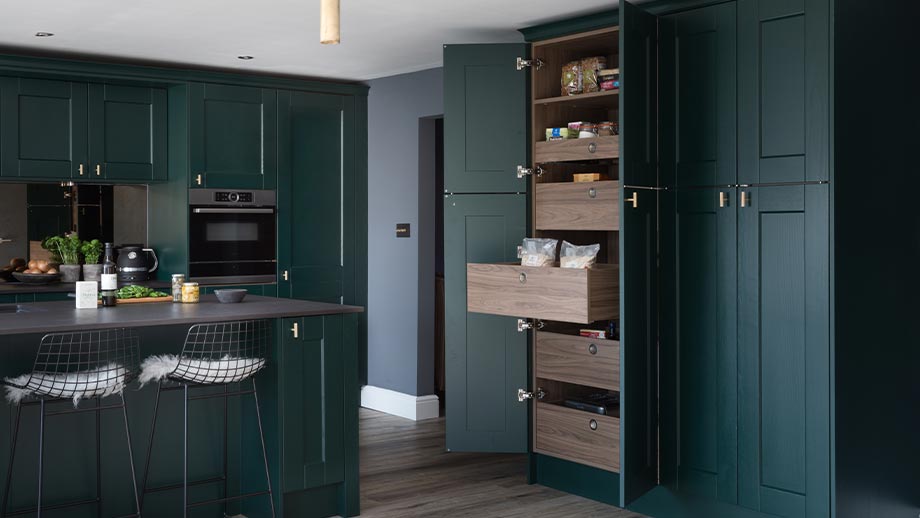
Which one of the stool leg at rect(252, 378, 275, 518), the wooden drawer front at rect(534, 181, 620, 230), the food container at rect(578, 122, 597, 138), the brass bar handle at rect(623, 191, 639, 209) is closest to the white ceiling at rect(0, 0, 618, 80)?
the food container at rect(578, 122, 597, 138)

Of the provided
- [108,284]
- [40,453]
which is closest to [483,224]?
[108,284]

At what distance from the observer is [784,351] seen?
377 centimetres

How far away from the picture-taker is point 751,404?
3893 mm

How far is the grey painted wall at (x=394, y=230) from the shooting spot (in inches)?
248

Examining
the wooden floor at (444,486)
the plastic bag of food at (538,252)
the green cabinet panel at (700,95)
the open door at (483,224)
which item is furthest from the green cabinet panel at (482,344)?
the green cabinet panel at (700,95)

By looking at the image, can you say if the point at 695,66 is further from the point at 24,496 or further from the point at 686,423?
the point at 24,496

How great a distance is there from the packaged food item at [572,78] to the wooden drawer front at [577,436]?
1.52 metres

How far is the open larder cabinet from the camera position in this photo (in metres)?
4.09

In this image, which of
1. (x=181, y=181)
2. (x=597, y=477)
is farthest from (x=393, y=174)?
(x=597, y=477)

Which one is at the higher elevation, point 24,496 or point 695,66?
point 695,66

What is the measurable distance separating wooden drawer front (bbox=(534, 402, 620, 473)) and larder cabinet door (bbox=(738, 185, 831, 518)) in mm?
595

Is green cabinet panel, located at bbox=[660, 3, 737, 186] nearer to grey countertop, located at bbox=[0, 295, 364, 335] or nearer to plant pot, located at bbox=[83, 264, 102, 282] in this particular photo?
grey countertop, located at bbox=[0, 295, 364, 335]

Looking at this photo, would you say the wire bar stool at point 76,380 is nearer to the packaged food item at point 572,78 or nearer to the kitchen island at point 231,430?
the kitchen island at point 231,430
